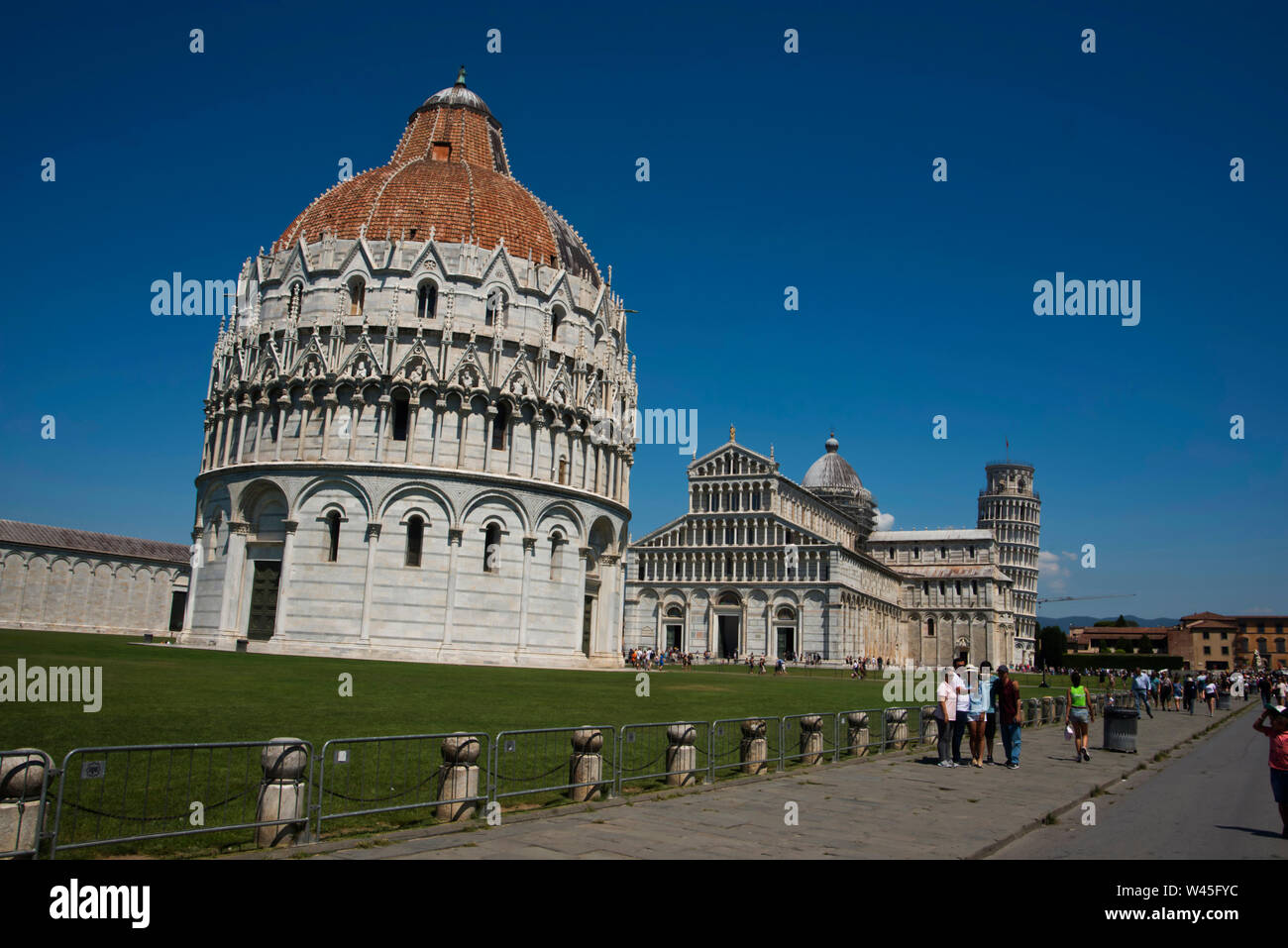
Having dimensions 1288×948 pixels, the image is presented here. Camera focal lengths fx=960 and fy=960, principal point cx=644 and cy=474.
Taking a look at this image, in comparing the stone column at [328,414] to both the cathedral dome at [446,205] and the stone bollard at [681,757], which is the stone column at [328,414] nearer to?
the cathedral dome at [446,205]

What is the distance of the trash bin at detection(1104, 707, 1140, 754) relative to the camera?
22.3 metres

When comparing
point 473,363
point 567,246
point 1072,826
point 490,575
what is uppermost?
point 567,246

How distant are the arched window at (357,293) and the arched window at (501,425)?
312 inches

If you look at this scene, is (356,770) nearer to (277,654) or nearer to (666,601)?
(277,654)

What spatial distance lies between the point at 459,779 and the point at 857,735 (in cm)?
977

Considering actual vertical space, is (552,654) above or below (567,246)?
below

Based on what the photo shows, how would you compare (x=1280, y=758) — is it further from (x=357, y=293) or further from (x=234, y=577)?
(x=357, y=293)

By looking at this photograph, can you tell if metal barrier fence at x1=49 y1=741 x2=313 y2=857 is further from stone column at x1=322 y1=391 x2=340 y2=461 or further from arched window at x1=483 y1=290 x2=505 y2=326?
arched window at x1=483 y1=290 x2=505 y2=326

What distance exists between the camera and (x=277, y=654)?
39.8 meters

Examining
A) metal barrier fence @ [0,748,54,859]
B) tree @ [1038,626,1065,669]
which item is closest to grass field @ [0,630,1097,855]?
metal barrier fence @ [0,748,54,859]

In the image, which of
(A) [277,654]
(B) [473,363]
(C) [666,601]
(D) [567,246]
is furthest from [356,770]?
(C) [666,601]

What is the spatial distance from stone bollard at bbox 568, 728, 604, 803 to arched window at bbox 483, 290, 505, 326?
35.3 metres

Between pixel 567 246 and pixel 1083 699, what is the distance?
38572 mm

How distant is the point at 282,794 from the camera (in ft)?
29.6
